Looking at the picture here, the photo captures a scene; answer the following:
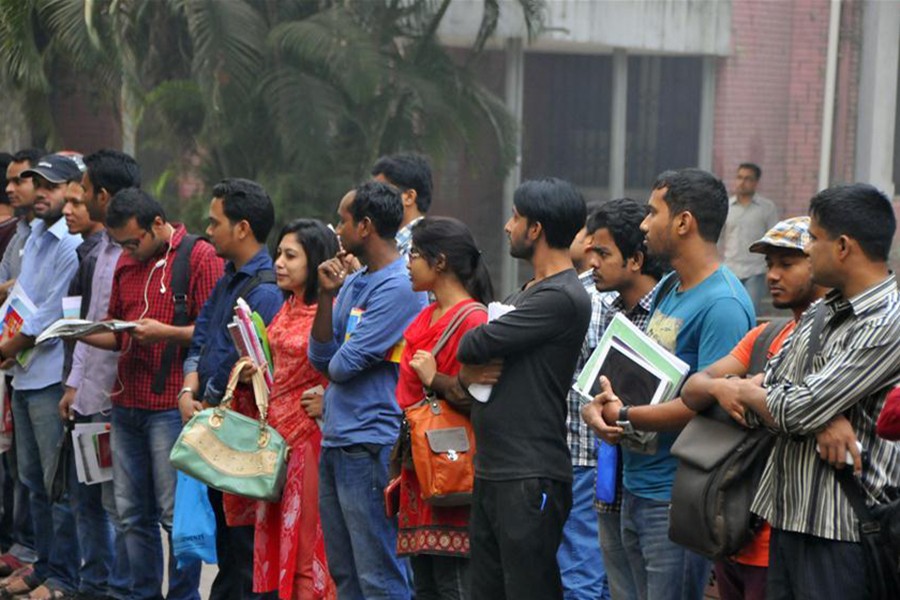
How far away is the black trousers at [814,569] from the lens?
13.0 ft

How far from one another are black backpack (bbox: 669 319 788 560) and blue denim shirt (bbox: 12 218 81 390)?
446cm

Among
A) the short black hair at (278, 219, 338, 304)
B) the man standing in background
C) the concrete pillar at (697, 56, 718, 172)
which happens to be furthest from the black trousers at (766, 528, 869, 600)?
the concrete pillar at (697, 56, 718, 172)

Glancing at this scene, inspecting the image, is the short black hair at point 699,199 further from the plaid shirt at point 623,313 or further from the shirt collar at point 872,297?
the shirt collar at point 872,297

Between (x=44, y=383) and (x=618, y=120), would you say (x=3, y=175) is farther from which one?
(x=618, y=120)

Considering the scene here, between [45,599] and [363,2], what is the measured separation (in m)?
7.06

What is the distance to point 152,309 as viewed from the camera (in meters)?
7.00

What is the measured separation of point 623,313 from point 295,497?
66.0 inches

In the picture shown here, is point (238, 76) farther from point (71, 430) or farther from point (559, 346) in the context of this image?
point (559, 346)

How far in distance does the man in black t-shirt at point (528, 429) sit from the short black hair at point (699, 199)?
1.41ft

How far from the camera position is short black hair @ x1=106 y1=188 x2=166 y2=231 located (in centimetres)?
697

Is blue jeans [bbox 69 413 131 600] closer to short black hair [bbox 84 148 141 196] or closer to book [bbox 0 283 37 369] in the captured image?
book [bbox 0 283 37 369]

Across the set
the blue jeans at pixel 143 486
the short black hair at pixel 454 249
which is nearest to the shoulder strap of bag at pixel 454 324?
the short black hair at pixel 454 249

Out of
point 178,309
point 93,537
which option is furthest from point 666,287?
point 93,537

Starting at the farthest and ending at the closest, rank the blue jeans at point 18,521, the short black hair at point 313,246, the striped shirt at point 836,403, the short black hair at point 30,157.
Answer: the short black hair at point 30,157 → the blue jeans at point 18,521 → the short black hair at point 313,246 → the striped shirt at point 836,403
